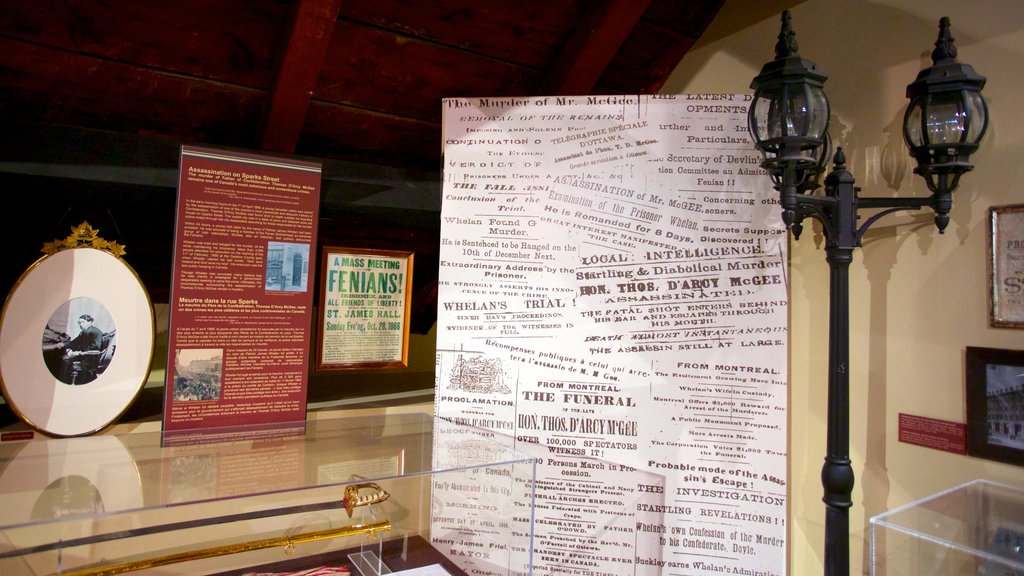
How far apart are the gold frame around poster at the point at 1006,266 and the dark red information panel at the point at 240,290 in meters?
1.90

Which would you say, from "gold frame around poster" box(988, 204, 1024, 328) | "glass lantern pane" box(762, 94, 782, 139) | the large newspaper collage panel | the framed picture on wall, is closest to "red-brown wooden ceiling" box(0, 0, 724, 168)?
the large newspaper collage panel

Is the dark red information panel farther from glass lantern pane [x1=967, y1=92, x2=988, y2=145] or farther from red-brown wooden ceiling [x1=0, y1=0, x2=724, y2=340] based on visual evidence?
glass lantern pane [x1=967, y1=92, x2=988, y2=145]

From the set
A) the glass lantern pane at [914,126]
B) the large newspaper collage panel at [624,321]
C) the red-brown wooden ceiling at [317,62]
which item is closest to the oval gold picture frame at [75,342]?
the red-brown wooden ceiling at [317,62]

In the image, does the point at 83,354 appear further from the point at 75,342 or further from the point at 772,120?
the point at 772,120

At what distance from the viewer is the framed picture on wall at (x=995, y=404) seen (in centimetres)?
151

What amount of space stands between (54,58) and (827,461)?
7.87 ft

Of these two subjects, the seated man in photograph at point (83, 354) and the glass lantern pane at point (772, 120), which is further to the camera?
the seated man in photograph at point (83, 354)

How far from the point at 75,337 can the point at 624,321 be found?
5.39ft

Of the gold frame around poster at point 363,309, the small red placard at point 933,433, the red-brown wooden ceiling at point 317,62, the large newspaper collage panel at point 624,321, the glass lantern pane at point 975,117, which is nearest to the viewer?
the glass lantern pane at point 975,117

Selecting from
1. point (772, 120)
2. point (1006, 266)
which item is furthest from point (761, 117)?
point (1006, 266)

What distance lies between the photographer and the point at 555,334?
2.05 metres

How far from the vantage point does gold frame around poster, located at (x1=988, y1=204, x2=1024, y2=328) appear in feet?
4.99

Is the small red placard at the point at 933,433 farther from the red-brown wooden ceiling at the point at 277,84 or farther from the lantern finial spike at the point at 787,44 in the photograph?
the red-brown wooden ceiling at the point at 277,84

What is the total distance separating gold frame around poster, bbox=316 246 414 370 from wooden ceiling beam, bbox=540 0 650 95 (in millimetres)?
907
